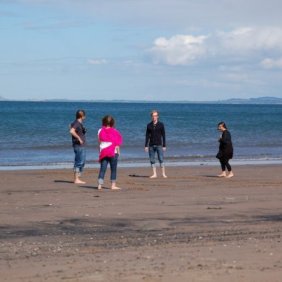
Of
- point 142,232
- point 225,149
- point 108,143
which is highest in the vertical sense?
point 108,143

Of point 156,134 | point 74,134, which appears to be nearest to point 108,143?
point 74,134

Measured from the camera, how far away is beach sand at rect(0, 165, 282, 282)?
7297 millimetres

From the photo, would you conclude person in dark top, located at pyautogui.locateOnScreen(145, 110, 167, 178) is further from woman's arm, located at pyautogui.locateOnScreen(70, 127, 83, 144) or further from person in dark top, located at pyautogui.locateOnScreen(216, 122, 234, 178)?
woman's arm, located at pyautogui.locateOnScreen(70, 127, 83, 144)

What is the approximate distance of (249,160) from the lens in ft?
88.7

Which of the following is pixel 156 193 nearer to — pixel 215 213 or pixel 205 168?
pixel 215 213

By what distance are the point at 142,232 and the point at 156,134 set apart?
8.27m

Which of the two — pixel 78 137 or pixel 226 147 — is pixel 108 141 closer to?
pixel 78 137

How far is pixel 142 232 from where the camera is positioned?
31.4ft

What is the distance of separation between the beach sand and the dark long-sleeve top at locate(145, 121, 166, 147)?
1.45m

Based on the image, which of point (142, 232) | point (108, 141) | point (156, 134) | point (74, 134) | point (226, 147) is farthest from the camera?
point (226, 147)

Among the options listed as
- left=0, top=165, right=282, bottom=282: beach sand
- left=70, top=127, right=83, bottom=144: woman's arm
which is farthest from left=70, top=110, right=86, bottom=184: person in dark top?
left=0, top=165, right=282, bottom=282: beach sand

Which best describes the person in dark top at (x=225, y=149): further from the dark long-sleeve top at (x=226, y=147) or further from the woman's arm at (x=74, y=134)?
the woman's arm at (x=74, y=134)

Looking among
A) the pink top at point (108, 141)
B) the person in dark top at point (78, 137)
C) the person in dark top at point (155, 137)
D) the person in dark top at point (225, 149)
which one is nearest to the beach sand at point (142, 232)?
the person in dark top at point (78, 137)

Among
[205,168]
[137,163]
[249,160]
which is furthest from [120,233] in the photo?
[249,160]
